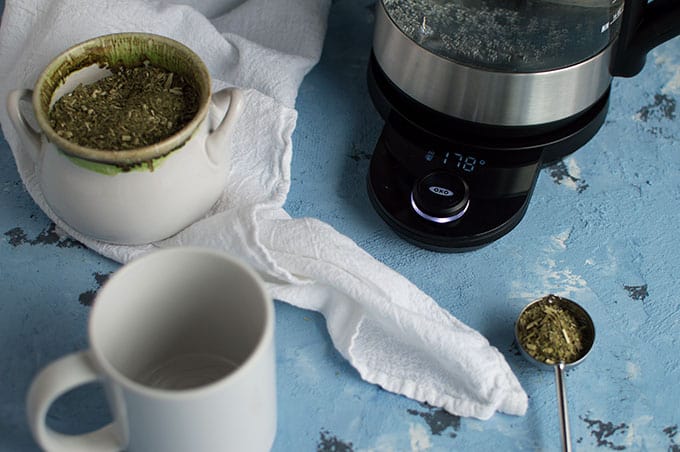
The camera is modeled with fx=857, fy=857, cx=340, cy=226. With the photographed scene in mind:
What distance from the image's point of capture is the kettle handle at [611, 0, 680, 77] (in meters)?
0.62

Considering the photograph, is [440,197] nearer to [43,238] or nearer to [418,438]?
[418,438]

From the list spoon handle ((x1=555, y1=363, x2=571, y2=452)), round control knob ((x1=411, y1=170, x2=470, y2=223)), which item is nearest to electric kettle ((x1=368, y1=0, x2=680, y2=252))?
round control knob ((x1=411, y1=170, x2=470, y2=223))

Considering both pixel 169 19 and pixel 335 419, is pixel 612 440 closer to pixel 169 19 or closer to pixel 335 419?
pixel 335 419

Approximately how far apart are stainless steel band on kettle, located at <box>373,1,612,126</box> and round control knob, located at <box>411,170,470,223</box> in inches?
2.0

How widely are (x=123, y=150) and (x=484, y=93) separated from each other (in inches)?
10.5

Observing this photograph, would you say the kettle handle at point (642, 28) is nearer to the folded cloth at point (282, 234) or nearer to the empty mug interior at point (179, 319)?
the folded cloth at point (282, 234)

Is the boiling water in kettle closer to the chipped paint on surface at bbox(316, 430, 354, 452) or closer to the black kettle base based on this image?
the black kettle base

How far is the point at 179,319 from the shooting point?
0.54 m

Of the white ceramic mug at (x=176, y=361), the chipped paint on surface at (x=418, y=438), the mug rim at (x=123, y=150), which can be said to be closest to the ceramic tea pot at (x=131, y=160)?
the mug rim at (x=123, y=150)

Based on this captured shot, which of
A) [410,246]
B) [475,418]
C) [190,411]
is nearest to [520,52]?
[410,246]

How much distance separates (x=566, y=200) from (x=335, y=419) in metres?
0.27

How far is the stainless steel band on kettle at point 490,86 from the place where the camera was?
0.64m

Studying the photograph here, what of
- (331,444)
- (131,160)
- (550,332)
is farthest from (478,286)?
(131,160)

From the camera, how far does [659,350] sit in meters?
0.62
